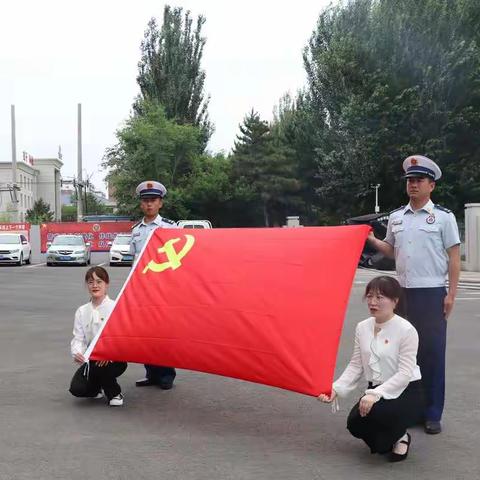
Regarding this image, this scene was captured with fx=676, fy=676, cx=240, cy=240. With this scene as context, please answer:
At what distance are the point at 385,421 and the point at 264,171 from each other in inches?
1769

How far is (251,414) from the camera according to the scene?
523 centimetres

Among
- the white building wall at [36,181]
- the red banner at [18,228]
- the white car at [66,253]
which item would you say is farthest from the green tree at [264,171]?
the white building wall at [36,181]

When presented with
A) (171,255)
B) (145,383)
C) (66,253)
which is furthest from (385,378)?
(66,253)

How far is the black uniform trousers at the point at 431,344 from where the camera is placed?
479 cm

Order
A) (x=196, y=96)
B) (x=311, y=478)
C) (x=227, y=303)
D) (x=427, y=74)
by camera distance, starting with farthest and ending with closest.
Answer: (x=196, y=96), (x=427, y=74), (x=227, y=303), (x=311, y=478)

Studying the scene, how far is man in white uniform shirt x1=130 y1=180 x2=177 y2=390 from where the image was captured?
6020 millimetres

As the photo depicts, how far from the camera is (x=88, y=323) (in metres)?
5.50

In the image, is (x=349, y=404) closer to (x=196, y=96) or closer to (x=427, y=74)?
(x=427, y=74)

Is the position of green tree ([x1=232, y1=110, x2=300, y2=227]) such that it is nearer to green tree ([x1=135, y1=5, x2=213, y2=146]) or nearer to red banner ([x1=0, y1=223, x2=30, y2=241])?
green tree ([x1=135, y1=5, x2=213, y2=146])

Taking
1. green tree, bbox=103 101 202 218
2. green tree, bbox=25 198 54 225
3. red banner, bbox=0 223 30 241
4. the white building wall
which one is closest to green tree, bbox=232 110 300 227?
green tree, bbox=103 101 202 218

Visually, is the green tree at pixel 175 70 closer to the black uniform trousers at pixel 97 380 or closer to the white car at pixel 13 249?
the white car at pixel 13 249

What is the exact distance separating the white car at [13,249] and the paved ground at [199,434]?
20.9 metres

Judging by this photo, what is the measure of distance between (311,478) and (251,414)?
139cm

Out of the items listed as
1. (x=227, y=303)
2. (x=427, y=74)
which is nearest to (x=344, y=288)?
(x=227, y=303)
